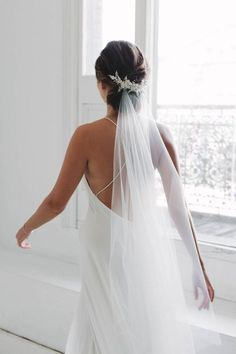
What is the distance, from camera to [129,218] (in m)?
1.77

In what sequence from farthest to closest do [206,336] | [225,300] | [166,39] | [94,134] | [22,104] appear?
[22,104], [166,39], [225,300], [206,336], [94,134]

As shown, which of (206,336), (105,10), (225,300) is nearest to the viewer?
(206,336)

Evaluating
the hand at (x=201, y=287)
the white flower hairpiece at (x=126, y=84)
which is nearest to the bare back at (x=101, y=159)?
the white flower hairpiece at (x=126, y=84)

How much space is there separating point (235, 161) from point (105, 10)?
3.59 feet

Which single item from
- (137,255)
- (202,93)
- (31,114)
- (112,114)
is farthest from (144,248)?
(31,114)

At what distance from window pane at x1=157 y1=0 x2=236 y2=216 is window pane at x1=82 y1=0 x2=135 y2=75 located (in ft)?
0.72

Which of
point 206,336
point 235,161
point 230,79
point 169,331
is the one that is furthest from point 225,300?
point 230,79

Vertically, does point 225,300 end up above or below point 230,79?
below

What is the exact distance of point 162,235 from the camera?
5.89ft

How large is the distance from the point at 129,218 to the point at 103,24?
152 centimetres

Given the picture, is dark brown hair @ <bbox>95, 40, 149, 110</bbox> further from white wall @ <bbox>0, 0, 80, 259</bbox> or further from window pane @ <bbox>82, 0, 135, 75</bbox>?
white wall @ <bbox>0, 0, 80, 259</bbox>

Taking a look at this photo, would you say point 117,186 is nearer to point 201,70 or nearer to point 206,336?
point 206,336

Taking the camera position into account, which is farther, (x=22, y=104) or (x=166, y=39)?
(x=22, y=104)

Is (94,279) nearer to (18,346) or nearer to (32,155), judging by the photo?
(18,346)
